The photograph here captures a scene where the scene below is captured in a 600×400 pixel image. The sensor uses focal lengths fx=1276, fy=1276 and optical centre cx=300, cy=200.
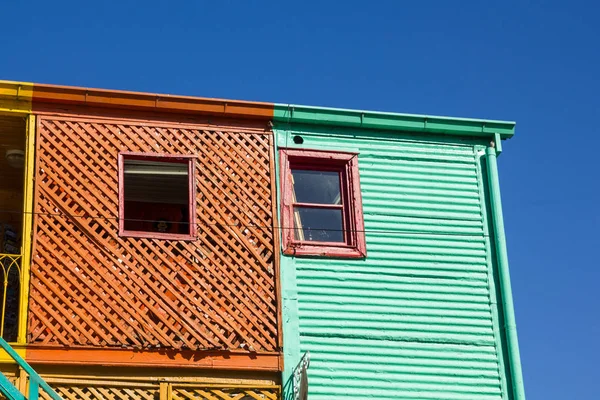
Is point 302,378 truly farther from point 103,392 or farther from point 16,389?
point 16,389

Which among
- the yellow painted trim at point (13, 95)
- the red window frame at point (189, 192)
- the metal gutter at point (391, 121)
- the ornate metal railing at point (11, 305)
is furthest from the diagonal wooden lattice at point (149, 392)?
the metal gutter at point (391, 121)

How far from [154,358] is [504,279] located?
17.1 ft

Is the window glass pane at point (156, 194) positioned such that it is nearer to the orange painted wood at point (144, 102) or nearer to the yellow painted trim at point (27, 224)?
the orange painted wood at point (144, 102)

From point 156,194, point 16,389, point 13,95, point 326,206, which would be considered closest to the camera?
point 16,389

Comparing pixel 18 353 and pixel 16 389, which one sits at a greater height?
pixel 18 353

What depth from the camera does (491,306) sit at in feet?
59.8

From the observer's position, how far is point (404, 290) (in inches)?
707

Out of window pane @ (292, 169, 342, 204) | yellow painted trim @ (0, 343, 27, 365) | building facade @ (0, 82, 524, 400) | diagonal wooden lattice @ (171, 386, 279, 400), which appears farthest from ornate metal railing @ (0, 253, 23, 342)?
window pane @ (292, 169, 342, 204)

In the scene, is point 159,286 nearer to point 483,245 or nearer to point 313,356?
point 313,356

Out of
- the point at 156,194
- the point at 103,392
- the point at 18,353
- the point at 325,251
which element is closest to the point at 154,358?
the point at 103,392

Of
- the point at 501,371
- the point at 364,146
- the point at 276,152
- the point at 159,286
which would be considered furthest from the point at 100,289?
the point at 501,371

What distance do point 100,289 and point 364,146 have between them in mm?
4552

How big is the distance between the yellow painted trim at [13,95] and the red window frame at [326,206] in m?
3.69

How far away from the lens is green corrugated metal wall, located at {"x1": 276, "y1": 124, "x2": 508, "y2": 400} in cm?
1738
